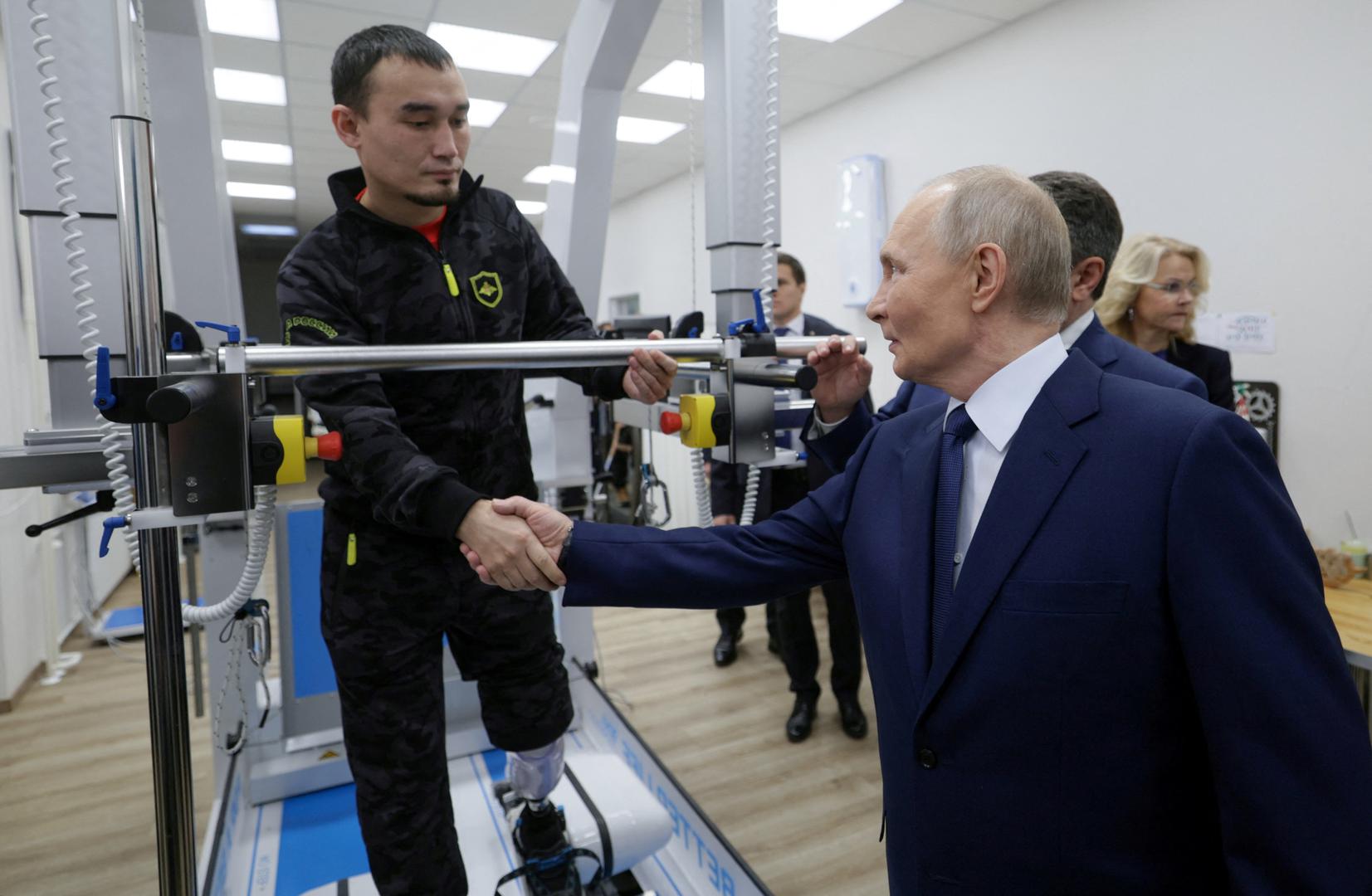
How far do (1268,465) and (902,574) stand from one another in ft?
1.19

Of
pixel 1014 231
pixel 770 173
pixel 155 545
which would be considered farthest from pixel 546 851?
pixel 1014 231

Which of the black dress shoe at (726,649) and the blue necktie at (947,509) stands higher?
the blue necktie at (947,509)

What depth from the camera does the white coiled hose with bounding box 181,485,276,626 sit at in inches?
45.0

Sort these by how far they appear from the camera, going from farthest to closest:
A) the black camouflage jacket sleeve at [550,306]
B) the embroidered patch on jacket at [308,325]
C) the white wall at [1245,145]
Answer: the white wall at [1245,145] → the black camouflage jacket sleeve at [550,306] → the embroidered patch on jacket at [308,325]

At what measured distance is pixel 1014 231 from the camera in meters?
0.90

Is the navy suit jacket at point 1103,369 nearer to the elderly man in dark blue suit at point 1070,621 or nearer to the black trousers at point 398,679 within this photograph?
the elderly man in dark blue suit at point 1070,621

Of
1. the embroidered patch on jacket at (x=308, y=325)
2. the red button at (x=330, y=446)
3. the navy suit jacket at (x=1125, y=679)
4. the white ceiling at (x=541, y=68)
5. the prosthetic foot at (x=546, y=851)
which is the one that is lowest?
the prosthetic foot at (x=546, y=851)

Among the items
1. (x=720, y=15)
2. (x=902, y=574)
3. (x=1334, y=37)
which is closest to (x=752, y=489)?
(x=902, y=574)

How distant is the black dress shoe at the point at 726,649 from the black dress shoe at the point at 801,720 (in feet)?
2.07

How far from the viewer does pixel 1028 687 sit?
807mm

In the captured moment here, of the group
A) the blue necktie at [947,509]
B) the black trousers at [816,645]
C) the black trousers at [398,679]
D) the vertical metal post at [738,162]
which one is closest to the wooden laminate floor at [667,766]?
the black trousers at [816,645]

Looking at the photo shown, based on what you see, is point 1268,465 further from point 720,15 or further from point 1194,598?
point 720,15

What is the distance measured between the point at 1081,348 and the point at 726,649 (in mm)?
2622

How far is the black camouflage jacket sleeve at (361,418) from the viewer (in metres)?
1.18
